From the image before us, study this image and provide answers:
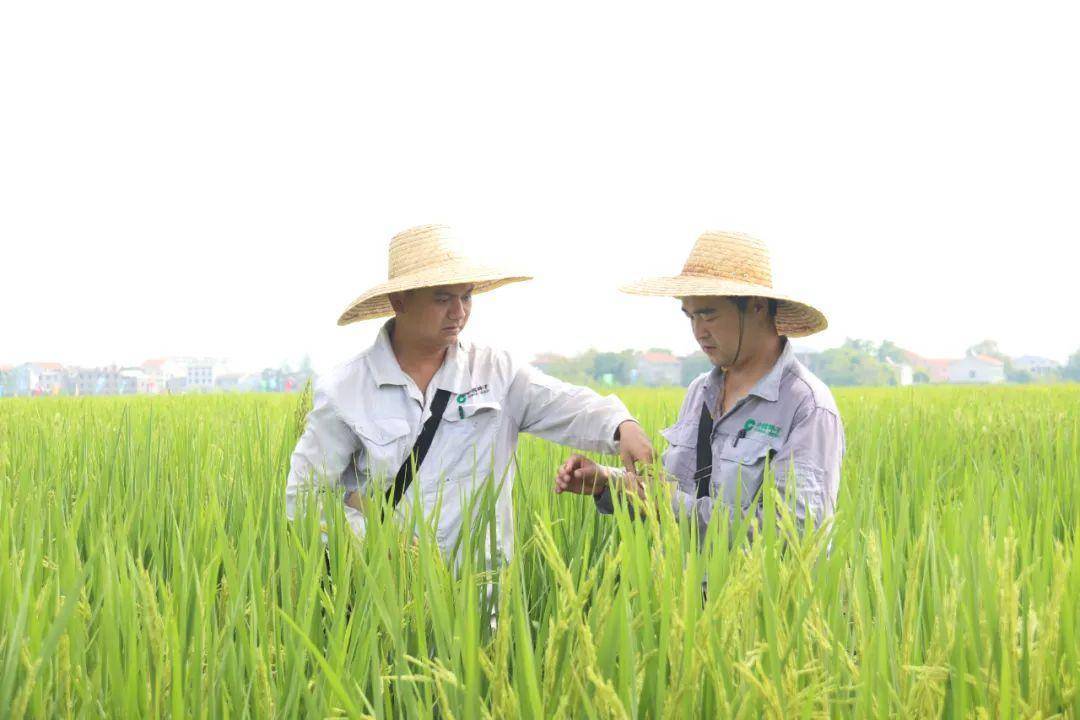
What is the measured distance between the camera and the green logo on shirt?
2178 millimetres

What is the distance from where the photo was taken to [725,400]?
7.88 ft

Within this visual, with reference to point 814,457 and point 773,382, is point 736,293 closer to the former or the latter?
point 773,382

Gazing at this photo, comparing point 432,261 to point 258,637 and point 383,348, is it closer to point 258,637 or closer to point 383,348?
point 383,348

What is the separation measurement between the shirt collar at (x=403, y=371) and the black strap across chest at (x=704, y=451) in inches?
26.0

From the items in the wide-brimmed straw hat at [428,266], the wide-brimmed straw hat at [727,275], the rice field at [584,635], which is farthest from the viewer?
the wide-brimmed straw hat at [428,266]

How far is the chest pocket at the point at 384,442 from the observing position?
8.18 feet

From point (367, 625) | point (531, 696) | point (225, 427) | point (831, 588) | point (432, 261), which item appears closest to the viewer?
point (531, 696)

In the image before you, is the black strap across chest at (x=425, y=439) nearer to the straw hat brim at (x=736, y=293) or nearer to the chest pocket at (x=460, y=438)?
the chest pocket at (x=460, y=438)

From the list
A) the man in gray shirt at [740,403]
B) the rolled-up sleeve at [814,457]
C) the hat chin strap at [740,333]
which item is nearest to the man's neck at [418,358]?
the man in gray shirt at [740,403]

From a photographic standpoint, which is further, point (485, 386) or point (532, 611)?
point (485, 386)

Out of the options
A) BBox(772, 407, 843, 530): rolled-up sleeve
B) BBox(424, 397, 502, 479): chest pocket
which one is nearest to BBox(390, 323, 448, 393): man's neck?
BBox(424, 397, 502, 479): chest pocket

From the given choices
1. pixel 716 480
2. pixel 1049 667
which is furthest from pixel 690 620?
pixel 716 480

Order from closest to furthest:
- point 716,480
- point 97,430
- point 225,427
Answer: point 716,480 → point 97,430 → point 225,427

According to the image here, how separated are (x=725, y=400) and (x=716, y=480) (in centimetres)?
23
